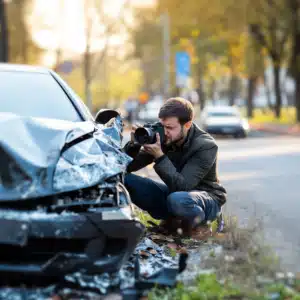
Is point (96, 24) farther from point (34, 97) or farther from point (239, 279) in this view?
point (239, 279)

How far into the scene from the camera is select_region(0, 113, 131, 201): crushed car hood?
442 centimetres

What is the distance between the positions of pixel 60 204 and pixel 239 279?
1.11 metres

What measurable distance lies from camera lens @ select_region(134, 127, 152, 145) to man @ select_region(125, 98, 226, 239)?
44 millimetres

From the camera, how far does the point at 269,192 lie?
33.9ft

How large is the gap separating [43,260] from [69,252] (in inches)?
6.2

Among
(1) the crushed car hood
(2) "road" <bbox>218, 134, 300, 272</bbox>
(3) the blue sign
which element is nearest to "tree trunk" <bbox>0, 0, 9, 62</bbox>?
(3) the blue sign

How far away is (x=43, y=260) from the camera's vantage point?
4.37 m

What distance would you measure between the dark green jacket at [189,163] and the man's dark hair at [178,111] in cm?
26

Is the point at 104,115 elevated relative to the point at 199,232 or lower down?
elevated

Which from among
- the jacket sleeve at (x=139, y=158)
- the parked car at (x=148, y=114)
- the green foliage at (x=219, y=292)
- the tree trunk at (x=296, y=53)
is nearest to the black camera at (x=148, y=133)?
the jacket sleeve at (x=139, y=158)

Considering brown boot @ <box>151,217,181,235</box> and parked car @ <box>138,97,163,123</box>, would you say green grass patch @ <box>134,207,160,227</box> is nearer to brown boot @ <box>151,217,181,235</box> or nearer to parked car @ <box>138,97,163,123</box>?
brown boot @ <box>151,217,181,235</box>

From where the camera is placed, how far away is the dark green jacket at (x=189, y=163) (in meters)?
5.80

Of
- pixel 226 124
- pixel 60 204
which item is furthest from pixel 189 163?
pixel 226 124

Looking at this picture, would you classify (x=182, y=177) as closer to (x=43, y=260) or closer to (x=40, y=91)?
(x=40, y=91)
